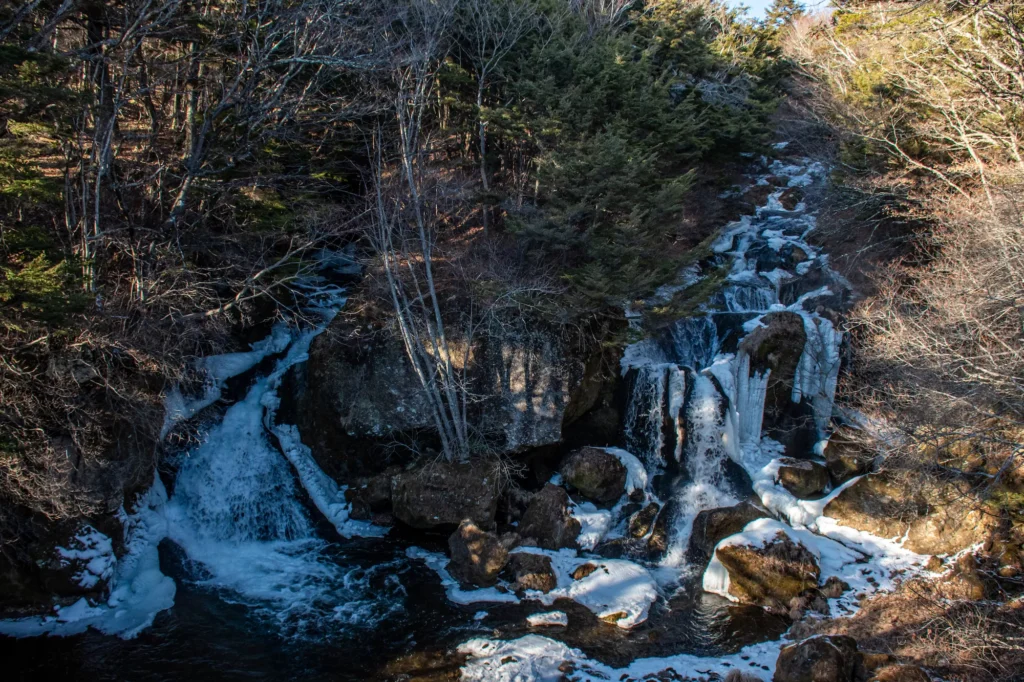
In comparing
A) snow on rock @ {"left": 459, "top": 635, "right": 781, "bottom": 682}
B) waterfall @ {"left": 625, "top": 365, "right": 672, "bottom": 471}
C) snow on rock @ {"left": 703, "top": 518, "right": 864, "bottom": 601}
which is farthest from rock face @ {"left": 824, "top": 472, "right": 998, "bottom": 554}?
snow on rock @ {"left": 459, "top": 635, "right": 781, "bottom": 682}

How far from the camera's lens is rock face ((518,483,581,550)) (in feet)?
37.4

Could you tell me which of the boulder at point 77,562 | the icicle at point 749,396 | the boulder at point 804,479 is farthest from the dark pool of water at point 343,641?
the icicle at point 749,396

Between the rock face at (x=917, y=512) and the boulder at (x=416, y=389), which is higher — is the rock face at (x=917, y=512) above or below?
below

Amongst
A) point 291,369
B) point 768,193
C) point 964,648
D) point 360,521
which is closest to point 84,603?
point 360,521

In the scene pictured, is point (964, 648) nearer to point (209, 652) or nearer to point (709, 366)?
point (709, 366)

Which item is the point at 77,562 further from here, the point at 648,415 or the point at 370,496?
the point at 648,415

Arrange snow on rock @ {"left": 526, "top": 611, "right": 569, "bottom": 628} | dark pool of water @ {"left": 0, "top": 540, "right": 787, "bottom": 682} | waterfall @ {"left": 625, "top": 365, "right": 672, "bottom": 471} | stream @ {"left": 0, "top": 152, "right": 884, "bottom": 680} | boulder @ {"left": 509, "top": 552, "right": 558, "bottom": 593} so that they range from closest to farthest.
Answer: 1. dark pool of water @ {"left": 0, "top": 540, "right": 787, "bottom": 682}
2. stream @ {"left": 0, "top": 152, "right": 884, "bottom": 680}
3. snow on rock @ {"left": 526, "top": 611, "right": 569, "bottom": 628}
4. boulder @ {"left": 509, "top": 552, "right": 558, "bottom": 593}
5. waterfall @ {"left": 625, "top": 365, "right": 672, "bottom": 471}

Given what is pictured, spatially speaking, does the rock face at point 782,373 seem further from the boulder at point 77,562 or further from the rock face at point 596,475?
the boulder at point 77,562

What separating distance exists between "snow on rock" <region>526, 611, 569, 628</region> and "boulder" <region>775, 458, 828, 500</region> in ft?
19.4

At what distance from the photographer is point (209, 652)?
28.7 ft

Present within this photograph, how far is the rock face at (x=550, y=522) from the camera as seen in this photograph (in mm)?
11406

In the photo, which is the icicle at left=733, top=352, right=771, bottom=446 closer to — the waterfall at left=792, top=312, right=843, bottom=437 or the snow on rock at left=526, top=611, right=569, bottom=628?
the waterfall at left=792, top=312, right=843, bottom=437

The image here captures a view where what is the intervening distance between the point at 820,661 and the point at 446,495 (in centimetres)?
691

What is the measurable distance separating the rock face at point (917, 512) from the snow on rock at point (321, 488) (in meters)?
9.49
